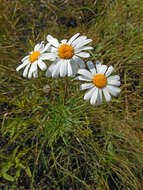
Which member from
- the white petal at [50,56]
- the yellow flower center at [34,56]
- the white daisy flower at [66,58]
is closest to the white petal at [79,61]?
the white daisy flower at [66,58]

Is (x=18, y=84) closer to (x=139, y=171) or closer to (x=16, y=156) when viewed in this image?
(x=16, y=156)

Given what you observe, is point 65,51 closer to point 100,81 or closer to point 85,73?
point 85,73

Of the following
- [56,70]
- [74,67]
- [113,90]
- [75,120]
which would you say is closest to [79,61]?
[74,67]

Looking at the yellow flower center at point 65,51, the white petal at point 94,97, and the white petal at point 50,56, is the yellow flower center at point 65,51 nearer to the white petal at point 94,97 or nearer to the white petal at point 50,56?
the white petal at point 50,56

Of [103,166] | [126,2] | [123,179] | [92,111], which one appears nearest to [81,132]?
[92,111]

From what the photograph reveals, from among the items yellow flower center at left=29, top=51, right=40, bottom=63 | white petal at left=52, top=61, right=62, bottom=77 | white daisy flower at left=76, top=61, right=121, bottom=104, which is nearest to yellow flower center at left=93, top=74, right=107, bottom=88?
white daisy flower at left=76, top=61, right=121, bottom=104

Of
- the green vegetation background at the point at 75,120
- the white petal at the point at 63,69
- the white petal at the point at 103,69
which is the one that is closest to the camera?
the white petal at the point at 63,69
